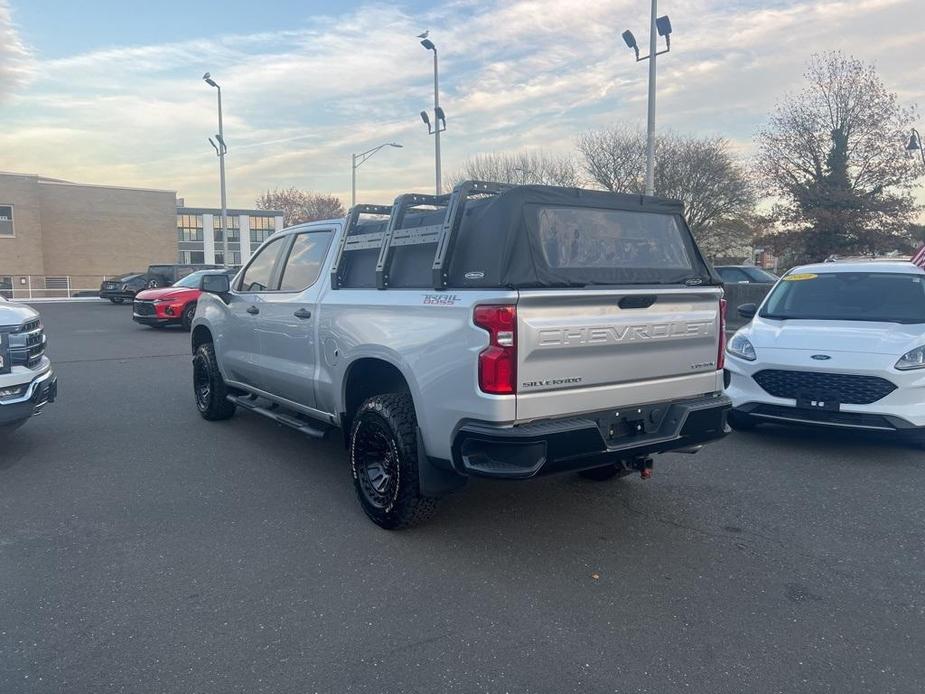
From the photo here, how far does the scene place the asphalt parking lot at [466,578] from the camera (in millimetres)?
3016

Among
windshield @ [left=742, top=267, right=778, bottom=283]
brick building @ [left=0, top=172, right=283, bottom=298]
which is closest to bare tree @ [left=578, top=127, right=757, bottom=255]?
windshield @ [left=742, top=267, right=778, bottom=283]

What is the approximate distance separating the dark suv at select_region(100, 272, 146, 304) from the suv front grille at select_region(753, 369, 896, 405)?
2879 centimetres

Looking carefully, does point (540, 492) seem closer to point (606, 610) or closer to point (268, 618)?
point (606, 610)

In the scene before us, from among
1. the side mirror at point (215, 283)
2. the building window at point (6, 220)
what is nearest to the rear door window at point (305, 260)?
the side mirror at point (215, 283)

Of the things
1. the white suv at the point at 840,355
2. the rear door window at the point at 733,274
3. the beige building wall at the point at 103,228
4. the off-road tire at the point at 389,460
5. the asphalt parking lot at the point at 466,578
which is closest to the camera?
the asphalt parking lot at the point at 466,578

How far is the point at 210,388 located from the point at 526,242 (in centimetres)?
467

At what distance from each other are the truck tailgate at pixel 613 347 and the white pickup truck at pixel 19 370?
14.4 ft

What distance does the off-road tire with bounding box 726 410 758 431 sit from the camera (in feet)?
22.2

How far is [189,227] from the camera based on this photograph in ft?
238

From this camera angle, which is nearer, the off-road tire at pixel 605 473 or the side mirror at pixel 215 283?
the off-road tire at pixel 605 473

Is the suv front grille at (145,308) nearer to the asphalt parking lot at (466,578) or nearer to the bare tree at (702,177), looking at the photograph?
the asphalt parking lot at (466,578)

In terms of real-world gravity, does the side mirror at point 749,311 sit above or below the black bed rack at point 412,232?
below

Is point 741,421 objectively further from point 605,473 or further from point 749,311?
point 605,473

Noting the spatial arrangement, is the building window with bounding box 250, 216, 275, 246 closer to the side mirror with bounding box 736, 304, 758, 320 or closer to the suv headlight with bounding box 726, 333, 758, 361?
the side mirror with bounding box 736, 304, 758, 320
